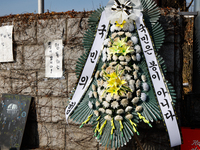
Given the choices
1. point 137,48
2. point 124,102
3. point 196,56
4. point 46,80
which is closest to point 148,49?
point 137,48

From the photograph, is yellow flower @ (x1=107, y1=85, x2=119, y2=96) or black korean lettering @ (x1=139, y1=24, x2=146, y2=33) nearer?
yellow flower @ (x1=107, y1=85, x2=119, y2=96)

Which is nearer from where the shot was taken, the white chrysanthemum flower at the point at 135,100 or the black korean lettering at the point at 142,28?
the white chrysanthemum flower at the point at 135,100

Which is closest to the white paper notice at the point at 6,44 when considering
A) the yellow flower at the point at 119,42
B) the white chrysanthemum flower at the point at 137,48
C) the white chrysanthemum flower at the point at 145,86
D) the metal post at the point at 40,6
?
the metal post at the point at 40,6

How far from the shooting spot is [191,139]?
222 cm

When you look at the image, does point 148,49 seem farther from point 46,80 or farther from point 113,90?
point 46,80

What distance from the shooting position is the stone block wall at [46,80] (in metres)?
2.69

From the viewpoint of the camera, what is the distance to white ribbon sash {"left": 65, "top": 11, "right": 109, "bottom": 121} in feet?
6.80

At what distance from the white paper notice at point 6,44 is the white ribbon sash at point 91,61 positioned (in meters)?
1.49

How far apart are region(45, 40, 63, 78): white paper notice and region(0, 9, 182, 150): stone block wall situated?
2.6 inches

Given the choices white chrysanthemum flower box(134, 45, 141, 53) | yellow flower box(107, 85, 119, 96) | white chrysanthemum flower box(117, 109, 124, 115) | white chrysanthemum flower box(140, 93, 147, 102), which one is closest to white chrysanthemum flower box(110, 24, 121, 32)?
white chrysanthemum flower box(134, 45, 141, 53)

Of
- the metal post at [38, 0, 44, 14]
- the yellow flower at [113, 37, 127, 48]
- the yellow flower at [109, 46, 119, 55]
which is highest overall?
the metal post at [38, 0, 44, 14]

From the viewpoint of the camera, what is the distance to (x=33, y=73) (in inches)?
114

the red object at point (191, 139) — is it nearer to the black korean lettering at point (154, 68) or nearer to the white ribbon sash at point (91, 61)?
the black korean lettering at point (154, 68)

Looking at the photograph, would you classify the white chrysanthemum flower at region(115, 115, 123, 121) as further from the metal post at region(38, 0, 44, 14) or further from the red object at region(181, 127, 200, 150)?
the metal post at region(38, 0, 44, 14)
